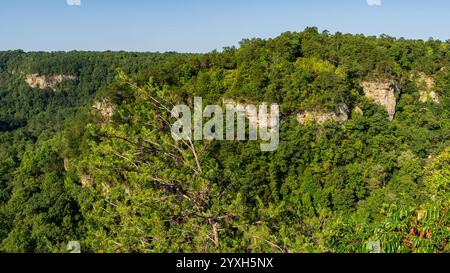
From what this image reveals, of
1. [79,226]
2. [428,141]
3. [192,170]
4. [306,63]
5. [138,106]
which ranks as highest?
[306,63]

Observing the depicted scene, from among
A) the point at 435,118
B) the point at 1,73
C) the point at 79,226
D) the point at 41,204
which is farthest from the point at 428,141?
the point at 1,73

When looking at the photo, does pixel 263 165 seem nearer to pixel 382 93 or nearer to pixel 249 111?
pixel 249 111

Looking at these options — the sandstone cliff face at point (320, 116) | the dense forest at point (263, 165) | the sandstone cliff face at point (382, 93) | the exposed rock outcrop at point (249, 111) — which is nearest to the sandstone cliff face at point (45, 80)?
the dense forest at point (263, 165)

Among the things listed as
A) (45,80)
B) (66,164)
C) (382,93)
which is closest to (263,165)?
(382,93)

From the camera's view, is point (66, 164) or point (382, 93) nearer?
point (66, 164)

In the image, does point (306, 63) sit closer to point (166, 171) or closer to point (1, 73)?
point (166, 171)

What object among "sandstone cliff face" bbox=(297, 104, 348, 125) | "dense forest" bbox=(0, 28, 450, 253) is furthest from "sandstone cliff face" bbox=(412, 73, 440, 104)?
"sandstone cliff face" bbox=(297, 104, 348, 125)
